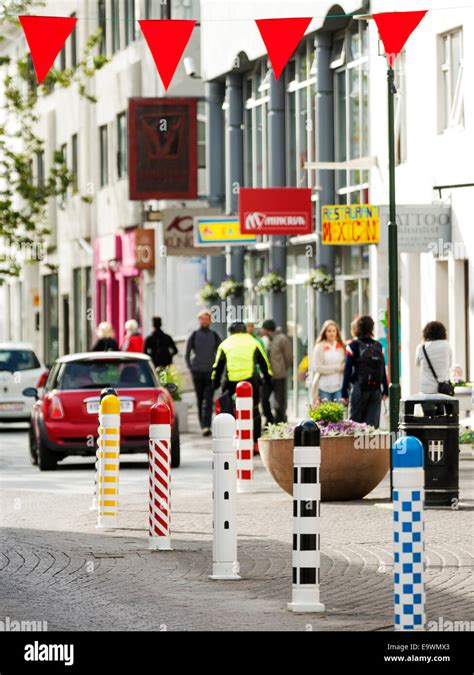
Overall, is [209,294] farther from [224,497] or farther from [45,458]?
[224,497]

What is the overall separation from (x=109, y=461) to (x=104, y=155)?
38.9 meters

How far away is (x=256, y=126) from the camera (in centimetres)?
4022

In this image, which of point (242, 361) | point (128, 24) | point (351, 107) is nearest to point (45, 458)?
point (242, 361)

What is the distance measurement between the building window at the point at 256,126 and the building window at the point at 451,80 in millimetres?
9124

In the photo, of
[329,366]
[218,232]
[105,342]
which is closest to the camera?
[329,366]

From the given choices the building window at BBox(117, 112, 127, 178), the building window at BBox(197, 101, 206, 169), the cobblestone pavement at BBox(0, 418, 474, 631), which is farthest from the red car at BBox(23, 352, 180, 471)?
the building window at BBox(117, 112, 127, 178)

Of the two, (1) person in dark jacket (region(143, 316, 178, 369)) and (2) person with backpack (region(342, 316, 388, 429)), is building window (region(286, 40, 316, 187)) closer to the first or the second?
(1) person in dark jacket (region(143, 316, 178, 369))

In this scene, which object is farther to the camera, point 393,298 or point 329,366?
point 329,366

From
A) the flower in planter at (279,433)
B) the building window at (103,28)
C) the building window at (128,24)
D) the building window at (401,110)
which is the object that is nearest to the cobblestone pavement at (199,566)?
the flower in planter at (279,433)

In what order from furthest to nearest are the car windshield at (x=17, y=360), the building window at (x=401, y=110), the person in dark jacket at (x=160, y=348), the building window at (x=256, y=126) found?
the building window at (x=256, y=126)
the car windshield at (x=17, y=360)
the person in dark jacket at (x=160, y=348)
the building window at (x=401, y=110)

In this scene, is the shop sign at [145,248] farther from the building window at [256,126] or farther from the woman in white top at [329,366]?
the woman in white top at [329,366]

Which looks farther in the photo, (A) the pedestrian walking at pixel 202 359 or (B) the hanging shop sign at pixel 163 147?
(B) the hanging shop sign at pixel 163 147

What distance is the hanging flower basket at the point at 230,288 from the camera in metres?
40.1

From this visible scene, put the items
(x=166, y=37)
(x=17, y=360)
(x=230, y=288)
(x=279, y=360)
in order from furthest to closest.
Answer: (x=230, y=288) → (x=17, y=360) → (x=279, y=360) → (x=166, y=37)
